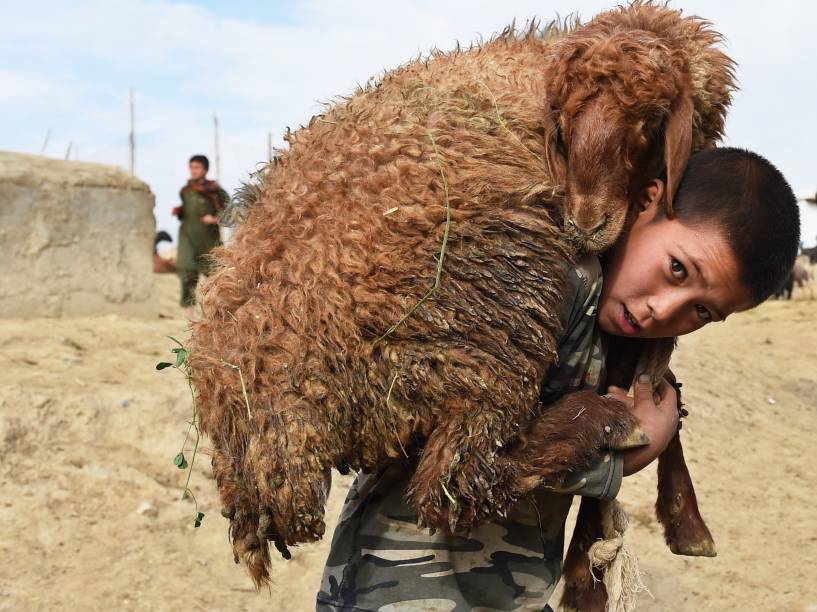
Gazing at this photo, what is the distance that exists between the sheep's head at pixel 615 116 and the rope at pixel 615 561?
2.17 ft

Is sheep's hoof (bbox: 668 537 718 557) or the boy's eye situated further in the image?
sheep's hoof (bbox: 668 537 718 557)

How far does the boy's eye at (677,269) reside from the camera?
5.84ft

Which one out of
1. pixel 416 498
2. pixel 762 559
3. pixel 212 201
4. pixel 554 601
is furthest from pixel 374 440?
pixel 212 201

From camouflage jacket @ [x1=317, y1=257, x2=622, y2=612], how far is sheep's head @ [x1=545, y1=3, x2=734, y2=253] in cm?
15

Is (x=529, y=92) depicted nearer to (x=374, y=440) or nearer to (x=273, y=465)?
(x=374, y=440)

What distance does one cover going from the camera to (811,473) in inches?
253

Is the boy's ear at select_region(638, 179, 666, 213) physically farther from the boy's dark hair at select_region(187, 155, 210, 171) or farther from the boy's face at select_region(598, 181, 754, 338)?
the boy's dark hair at select_region(187, 155, 210, 171)

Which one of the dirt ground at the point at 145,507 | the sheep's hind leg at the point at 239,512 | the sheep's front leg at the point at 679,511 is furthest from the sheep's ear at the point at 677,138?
the dirt ground at the point at 145,507

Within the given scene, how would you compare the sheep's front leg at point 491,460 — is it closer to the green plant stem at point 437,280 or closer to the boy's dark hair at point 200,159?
the green plant stem at point 437,280

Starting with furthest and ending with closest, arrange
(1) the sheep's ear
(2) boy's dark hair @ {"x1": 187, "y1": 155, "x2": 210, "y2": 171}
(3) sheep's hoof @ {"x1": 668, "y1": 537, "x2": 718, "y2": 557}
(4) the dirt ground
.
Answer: (2) boy's dark hair @ {"x1": 187, "y1": 155, "x2": 210, "y2": 171} < (4) the dirt ground < (3) sheep's hoof @ {"x1": 668, "y1": 537, "x2": 718, "y2": 557} < (1) the sheep's ear

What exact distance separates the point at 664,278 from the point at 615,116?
365 mm

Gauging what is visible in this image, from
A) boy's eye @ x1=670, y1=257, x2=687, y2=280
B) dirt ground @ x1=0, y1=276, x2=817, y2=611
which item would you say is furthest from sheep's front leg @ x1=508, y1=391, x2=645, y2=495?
dirt ground @ x1=0, y1=276, x2=817, y2=611

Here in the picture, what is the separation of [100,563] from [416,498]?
122 inches

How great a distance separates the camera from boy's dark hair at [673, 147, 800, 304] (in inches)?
68.7
